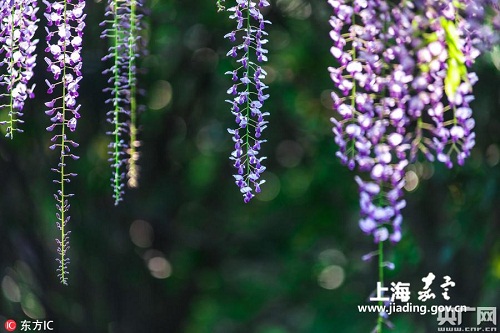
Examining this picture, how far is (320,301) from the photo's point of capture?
1.82m

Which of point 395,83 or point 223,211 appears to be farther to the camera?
point 223,211

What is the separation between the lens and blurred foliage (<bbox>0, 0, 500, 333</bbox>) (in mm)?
1786

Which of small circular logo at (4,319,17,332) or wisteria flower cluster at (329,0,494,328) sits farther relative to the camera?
small circular logo at (4,319,17,332)

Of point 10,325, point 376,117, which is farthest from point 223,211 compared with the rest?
point 376,117

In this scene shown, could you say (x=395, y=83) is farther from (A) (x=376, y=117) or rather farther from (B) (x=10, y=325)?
(B) (x=10, y=325)

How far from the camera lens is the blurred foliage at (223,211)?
179 cm

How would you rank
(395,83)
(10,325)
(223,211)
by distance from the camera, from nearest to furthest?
(395,83), (223,211), (10,325)

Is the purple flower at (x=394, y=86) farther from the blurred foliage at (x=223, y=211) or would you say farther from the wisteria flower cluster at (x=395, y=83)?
the blurred foliage at (x=223, y=211)

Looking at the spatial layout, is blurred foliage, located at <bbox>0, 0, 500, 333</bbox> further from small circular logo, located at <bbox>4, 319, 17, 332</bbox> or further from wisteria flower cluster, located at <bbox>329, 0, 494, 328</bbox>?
wisteria flower cluster, located at <bbox>329, 0, 494, 328</bbox>

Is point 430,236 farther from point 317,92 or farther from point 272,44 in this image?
point 272,44

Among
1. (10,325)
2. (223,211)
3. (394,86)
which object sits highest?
(394,86)

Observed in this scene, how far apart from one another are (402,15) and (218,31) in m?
0.88

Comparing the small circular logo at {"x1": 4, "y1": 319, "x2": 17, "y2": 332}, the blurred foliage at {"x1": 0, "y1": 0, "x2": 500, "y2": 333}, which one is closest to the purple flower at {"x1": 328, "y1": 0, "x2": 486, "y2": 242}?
the blurred foliage at {"x1": 0, "y1": 0, "x2": 500, "y2": 333}

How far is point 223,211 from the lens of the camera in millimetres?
1890
